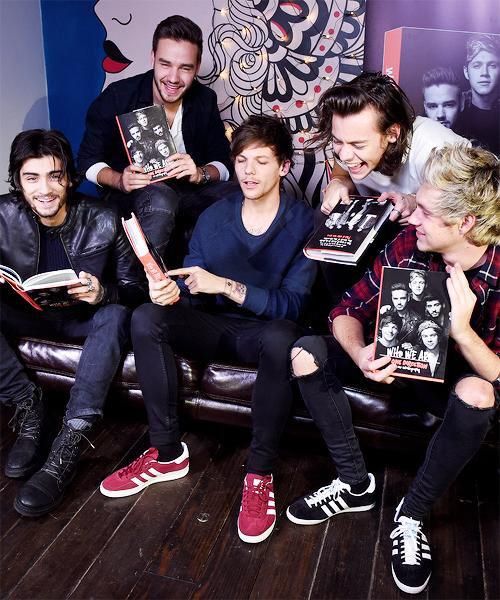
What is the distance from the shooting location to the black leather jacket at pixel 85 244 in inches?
91.2

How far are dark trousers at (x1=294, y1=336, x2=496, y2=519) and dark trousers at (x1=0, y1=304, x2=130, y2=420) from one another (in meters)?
0.67

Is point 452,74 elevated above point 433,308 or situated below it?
above

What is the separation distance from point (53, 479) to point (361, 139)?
1.42 m

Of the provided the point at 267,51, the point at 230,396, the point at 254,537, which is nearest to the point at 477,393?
the point at 254,537

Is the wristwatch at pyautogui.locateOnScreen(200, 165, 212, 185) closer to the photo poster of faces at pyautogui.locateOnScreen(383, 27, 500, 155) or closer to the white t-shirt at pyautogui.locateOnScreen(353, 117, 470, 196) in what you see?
the white t-shirt at pyautogui.locateOnScreen(353, 117, 470, 196)

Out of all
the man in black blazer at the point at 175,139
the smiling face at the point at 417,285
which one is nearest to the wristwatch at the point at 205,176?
the man in black blazer at the point at 175,139

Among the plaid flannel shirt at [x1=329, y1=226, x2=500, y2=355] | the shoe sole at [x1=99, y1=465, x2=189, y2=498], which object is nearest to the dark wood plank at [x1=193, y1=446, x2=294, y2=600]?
the shoe sole at [x1=99, y1=465, x2=189, y2=498]

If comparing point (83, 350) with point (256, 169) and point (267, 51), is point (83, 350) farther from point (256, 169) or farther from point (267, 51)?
point (267, 51)

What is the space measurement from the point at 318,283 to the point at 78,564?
1.27m

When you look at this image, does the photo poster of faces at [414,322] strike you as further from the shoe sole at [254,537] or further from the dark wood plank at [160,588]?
the dark wood plank at [160,588]

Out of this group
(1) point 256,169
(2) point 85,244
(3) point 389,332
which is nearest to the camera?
(3) point 389,332

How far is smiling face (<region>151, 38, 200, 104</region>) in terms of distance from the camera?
2766 millimetres

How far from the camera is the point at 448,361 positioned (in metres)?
1.84

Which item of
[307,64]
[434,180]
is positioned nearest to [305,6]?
[307,64]
